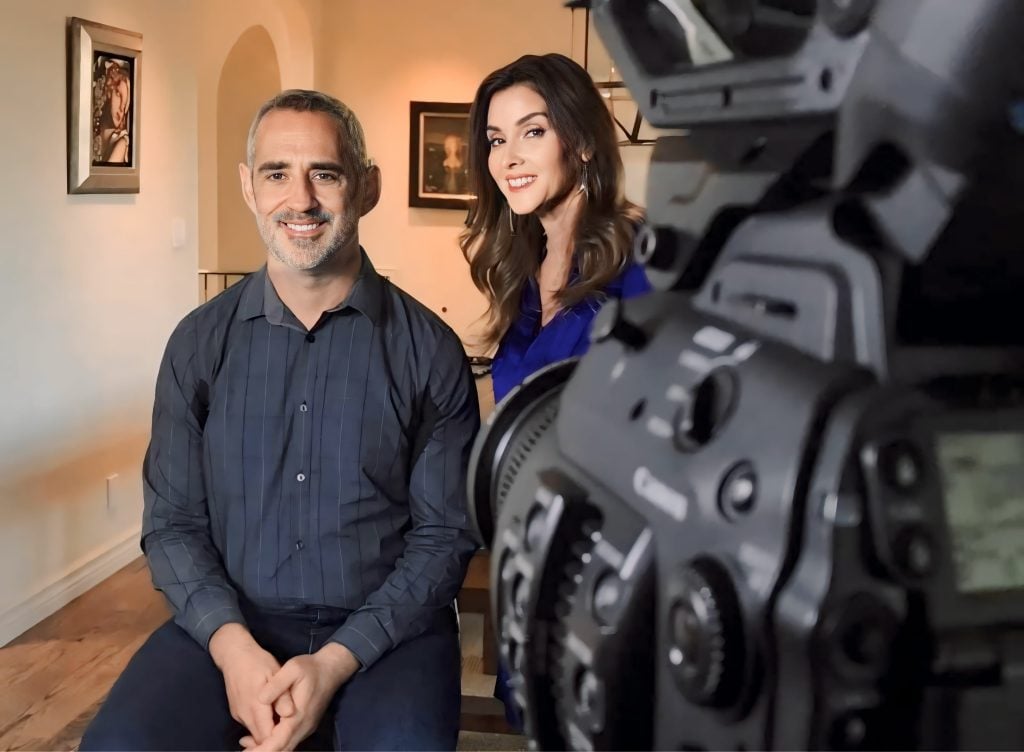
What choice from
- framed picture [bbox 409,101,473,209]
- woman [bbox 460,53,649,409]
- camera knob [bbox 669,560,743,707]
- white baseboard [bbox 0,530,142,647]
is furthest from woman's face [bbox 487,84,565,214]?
framed picture [bbox 409,101,473,209]

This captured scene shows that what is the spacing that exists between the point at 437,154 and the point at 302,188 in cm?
467

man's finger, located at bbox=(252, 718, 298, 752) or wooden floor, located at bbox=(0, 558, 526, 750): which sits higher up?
man's finger, located at bbox=(252, 718, 298, 752)

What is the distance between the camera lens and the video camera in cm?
35

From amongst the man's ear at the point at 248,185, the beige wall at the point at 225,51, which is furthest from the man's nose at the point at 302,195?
the beige wall at the point at 225,51

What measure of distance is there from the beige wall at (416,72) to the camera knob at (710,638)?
553 cm

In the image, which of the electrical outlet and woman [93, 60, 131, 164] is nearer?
woman [93, 60, 131, 164]

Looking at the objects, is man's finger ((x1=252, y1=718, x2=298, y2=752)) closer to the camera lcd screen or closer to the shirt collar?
the shirt collar

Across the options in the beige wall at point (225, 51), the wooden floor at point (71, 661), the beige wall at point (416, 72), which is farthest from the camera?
the beige wall at point (416, 72)

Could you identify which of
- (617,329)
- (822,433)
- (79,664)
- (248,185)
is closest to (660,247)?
(617,329)

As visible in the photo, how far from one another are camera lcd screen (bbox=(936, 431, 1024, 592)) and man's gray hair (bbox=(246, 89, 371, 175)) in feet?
4.09

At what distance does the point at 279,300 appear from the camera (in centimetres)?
149

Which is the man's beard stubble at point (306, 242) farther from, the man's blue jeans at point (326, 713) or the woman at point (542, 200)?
the man's blue jeans at point (326, 713)

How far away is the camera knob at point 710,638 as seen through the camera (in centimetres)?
37

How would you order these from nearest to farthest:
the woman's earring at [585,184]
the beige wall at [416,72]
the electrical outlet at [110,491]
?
the woman's earring at [585,184] → the electrical outlet at [110,491] → the beige wall at [416,72]
